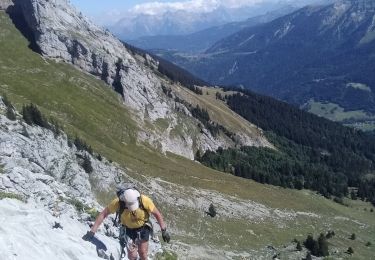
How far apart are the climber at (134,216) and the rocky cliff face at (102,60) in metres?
104

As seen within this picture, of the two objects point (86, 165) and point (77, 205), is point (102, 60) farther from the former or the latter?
point (77, 205)

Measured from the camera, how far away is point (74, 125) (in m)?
101

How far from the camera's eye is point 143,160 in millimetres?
101562

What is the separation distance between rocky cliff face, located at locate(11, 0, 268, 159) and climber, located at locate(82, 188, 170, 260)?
10391 cm

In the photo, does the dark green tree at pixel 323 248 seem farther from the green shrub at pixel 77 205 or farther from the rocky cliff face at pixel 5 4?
the rocky cliff face at pixel 5 4

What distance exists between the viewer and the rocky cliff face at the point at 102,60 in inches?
5300

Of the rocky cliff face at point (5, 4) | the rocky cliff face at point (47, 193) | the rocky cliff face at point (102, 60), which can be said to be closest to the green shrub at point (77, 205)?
the rocky cliff face at point (47, 193)

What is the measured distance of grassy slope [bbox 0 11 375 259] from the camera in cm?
7656

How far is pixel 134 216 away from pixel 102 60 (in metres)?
127

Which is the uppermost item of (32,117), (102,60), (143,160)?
(102,60)

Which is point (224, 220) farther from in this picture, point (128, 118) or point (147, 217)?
point (147, 217)

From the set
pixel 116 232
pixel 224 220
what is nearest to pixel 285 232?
pixel 224 220

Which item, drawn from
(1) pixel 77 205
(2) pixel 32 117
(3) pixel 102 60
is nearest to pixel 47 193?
(1) pixel 77 205

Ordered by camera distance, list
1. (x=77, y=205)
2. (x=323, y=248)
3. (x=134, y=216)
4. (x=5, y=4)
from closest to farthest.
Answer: (x=134, y=216), (x=77, y=205), (x=323, y=248), (x=5, y=4)
